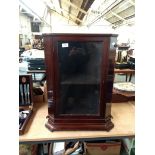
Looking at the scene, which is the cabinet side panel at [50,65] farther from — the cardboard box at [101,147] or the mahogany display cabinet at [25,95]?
the cardboard box at [101,147]

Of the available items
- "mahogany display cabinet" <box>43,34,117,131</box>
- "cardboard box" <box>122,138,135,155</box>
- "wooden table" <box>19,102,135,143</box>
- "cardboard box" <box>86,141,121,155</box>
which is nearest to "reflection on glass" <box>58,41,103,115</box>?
"mahogany display cabinet" <box>43,34,117,131</box>

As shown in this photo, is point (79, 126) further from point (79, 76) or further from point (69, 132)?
point (79, 76)

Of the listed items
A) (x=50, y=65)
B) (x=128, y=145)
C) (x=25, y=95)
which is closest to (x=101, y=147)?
(x=128, y=145)

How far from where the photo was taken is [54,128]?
103cm

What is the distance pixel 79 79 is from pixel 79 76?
0.05ft

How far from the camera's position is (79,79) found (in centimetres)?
102

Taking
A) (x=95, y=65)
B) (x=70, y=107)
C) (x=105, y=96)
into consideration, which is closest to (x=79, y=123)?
(x=70, y=107)

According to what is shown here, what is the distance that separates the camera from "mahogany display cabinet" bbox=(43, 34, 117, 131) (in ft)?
3.13

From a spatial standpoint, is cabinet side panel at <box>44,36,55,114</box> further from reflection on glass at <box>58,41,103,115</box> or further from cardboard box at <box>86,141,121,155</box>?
cardboard box at <box>86,141,121,155</box>

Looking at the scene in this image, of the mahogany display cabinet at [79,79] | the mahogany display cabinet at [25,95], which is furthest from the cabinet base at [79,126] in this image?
the mahogany display cabinet at [25,95]

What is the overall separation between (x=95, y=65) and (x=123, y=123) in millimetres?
394

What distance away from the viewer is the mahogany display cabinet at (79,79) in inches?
37.5

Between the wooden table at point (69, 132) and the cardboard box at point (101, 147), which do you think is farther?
the cardboard box at point (101, 147)
